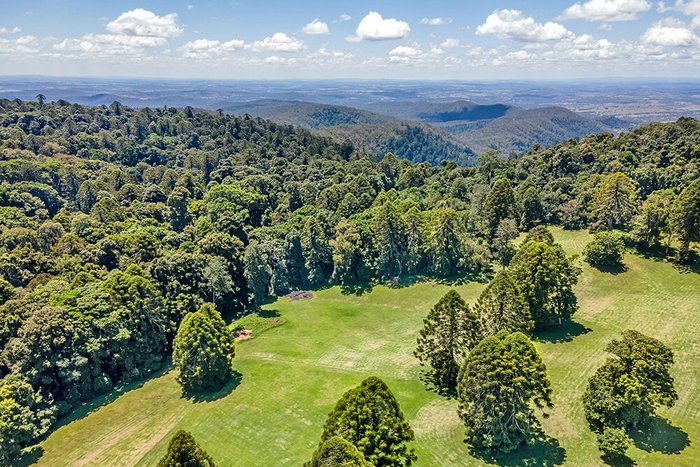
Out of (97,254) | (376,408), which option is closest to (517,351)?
(376,408)

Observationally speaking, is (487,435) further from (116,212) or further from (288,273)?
(116,212)

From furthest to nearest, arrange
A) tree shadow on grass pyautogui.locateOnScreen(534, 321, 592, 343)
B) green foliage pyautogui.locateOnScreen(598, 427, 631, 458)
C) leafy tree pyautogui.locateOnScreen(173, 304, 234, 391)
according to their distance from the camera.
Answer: tree shadow on grass pyautogui.locateOnScreen(534, 321, 592, 343) → leafy tree pyautogui.locateOnScreen(173, 304, 234, 391) → green foliage pyautogui.locateOnScreen(598, 427, 631, 458)

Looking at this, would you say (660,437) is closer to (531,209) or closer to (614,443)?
(614,443)

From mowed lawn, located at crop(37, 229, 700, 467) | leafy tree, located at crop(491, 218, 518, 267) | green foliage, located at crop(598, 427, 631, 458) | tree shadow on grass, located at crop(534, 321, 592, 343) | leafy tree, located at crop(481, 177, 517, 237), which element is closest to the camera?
green foliage, located at crop(598, 427, 631, 458)

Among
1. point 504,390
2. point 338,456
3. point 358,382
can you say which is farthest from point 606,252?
point 338,456

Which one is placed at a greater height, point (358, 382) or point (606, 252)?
point (606, 252)

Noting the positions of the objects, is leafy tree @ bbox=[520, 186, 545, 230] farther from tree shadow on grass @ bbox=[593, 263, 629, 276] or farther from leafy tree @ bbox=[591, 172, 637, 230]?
tree shadow on grass @ bbox=[593, 263, 629, 276]

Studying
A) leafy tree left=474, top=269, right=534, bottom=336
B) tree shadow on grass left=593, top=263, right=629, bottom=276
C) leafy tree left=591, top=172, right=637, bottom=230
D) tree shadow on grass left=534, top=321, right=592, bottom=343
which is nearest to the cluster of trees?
leafy tree left=474, top=269, right=534, bottom=336
